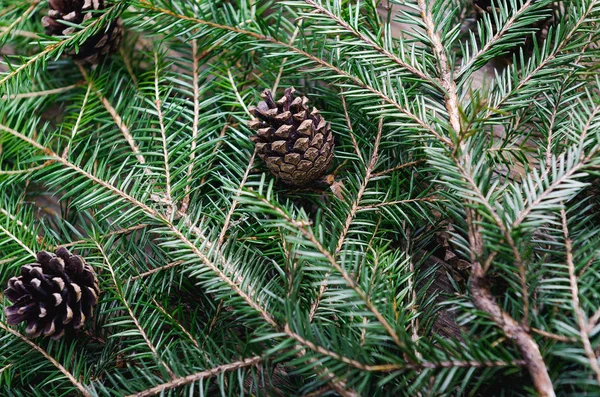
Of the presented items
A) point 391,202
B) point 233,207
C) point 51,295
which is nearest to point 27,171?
point 51,295

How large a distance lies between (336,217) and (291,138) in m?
0.12

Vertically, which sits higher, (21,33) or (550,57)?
(550,57)

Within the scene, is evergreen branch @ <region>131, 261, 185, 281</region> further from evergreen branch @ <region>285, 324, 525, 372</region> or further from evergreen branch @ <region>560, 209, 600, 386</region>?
evergreen branch @ <region>560, 209, 600, 386</region>

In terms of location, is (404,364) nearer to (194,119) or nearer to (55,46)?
(194,119)

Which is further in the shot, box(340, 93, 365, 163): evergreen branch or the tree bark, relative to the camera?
box(340, 93, 365, 163): evergreen branch

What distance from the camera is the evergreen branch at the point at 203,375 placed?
22.4 inches

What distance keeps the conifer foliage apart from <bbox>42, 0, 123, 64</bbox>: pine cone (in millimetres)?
14

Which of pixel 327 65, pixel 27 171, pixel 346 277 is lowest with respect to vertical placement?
pixel 27 171

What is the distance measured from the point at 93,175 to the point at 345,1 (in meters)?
0.43

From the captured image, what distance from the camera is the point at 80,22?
2.77 feet

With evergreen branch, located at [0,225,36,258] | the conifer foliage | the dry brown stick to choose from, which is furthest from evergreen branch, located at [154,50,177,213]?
the dry brown stick

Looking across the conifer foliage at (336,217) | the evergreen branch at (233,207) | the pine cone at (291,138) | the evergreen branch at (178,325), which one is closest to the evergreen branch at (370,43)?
the conifer foliage at (336,217)

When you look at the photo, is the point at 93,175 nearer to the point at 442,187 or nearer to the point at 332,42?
the point at 332,42

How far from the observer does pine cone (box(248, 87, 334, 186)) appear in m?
0.69
